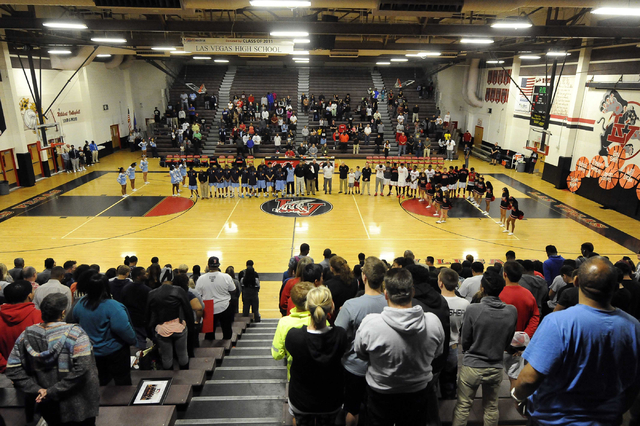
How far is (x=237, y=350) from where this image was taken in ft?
19.6

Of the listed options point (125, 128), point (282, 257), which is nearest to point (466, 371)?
point (282, 257)

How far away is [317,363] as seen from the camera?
292cm

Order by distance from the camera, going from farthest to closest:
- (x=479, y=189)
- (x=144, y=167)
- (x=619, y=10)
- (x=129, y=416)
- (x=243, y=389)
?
(x=144, y=167)
(x=479, y=189)
(x=619, y=10)
(x=243, y=389)
(x=129, y=416)

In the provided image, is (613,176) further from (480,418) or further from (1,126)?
(1,126)

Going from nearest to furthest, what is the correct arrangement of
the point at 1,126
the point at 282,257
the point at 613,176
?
the point at 282,257 < the point at 613,176 < the point at 1,126

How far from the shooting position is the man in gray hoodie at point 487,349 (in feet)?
11.5

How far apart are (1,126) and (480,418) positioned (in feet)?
75.4

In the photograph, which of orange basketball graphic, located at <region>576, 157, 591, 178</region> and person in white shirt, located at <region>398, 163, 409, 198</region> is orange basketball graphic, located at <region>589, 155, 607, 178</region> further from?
person in white shirt, located at <region>398, 163, 409, 198</region>

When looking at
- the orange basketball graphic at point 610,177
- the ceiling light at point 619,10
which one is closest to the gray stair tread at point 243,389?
the ceiling light at point 619,10

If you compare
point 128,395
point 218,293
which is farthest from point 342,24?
point 128,395

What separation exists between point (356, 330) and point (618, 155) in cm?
1804

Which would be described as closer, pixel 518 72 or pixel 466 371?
pixel 466 371

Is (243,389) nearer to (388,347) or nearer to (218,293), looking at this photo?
(218,293)

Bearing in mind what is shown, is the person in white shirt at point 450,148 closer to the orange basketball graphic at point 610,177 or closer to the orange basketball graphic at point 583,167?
the orange basketball graphic at point 583,167
